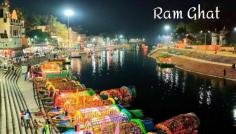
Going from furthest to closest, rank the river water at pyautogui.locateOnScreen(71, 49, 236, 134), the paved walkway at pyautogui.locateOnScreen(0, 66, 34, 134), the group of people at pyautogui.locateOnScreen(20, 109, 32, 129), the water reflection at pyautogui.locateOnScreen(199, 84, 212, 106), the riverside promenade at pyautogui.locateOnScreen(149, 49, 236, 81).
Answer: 1. the riverside promenade at pyautogui.locateOnScreen(149, 49, 236, 81)
2. the water reflection at pyautogui.locateOnScreen(199, 84, 212, 106)
3. the river water at pyautogui.locateOnScreen(71, 49, 236, 134)
4. the group of people at pyautogui.locateOnScreen(20, 109, 32, 129)
5. the paved walkway at pyautogui.locateOnScreen(0, 66, 34, 134)

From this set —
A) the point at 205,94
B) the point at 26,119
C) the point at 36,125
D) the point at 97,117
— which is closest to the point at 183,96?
the point at 205,94

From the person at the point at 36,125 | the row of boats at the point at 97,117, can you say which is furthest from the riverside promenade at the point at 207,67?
the person at the point at 36,125

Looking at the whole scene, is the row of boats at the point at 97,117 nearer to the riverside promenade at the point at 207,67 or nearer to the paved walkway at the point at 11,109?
the paved walkway at the point at 11,109

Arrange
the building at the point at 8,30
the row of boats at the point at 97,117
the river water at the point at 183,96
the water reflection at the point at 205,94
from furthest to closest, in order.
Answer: the building at the point at 8,30
the water reflection at the point at 205,94
the river water at the point at 183,96
the row of boats at the point at 97,117

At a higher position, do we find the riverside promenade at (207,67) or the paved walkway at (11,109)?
the riverside promenade at (207,67)

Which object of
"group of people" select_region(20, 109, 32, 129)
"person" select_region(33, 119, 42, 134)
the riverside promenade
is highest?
the riverside promenade

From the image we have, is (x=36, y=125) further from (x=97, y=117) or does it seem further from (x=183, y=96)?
(x=183, y=96)

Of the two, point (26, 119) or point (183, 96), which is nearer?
point (26, 119)

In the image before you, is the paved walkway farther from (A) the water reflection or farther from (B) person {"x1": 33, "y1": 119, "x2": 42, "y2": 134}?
(A) the water reflection

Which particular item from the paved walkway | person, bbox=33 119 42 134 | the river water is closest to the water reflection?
the river water

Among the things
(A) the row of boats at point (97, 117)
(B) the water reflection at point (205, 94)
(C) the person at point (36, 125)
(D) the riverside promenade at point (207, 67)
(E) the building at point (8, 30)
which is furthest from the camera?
(E) the building at point (8, 30)

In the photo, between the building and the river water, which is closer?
the river water

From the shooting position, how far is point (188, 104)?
4669 cm

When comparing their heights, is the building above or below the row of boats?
above
